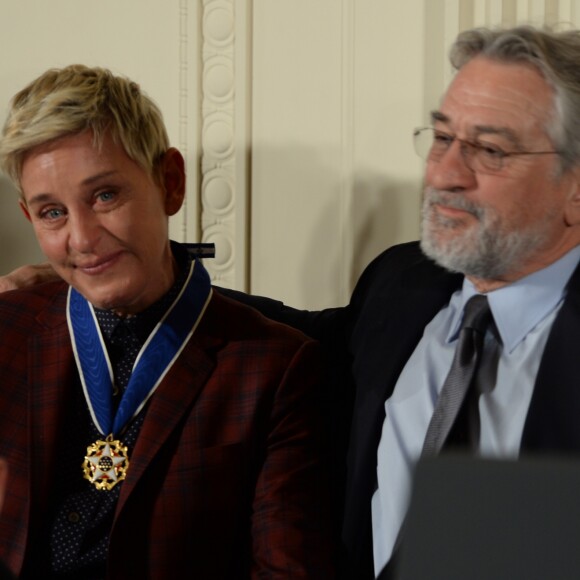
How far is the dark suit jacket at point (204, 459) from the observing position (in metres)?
1.80

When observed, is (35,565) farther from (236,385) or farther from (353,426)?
(353,426)


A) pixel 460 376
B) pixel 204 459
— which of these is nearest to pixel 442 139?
pixel 460 376

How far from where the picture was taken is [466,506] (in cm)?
62

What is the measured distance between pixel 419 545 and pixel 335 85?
6.57ft

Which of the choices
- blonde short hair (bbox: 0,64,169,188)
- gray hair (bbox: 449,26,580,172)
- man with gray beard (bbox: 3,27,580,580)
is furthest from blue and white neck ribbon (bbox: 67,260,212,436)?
gray hair (bbox: 449,26,580,172)

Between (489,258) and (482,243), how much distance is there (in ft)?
0.10

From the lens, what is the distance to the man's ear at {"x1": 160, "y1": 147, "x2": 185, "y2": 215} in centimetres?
194

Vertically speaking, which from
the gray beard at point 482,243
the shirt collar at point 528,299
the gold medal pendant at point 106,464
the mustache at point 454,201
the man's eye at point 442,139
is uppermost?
the man's eye at point 442,139

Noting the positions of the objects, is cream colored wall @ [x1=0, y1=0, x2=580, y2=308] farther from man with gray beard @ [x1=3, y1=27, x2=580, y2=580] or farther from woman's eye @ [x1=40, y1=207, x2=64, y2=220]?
woman's eye @ [x1=40, y1=207, x2=64, y2=220]

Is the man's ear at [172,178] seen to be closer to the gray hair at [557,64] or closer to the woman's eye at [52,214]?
the woman's eye at [52,214]

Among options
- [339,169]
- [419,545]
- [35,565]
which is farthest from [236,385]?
[419,545]

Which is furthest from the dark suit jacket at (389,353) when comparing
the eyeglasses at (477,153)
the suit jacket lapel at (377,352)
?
the eyeglasses at (477,153)

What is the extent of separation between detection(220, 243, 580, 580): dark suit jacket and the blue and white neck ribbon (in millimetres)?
314

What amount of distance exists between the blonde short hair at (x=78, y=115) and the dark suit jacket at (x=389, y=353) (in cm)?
52
